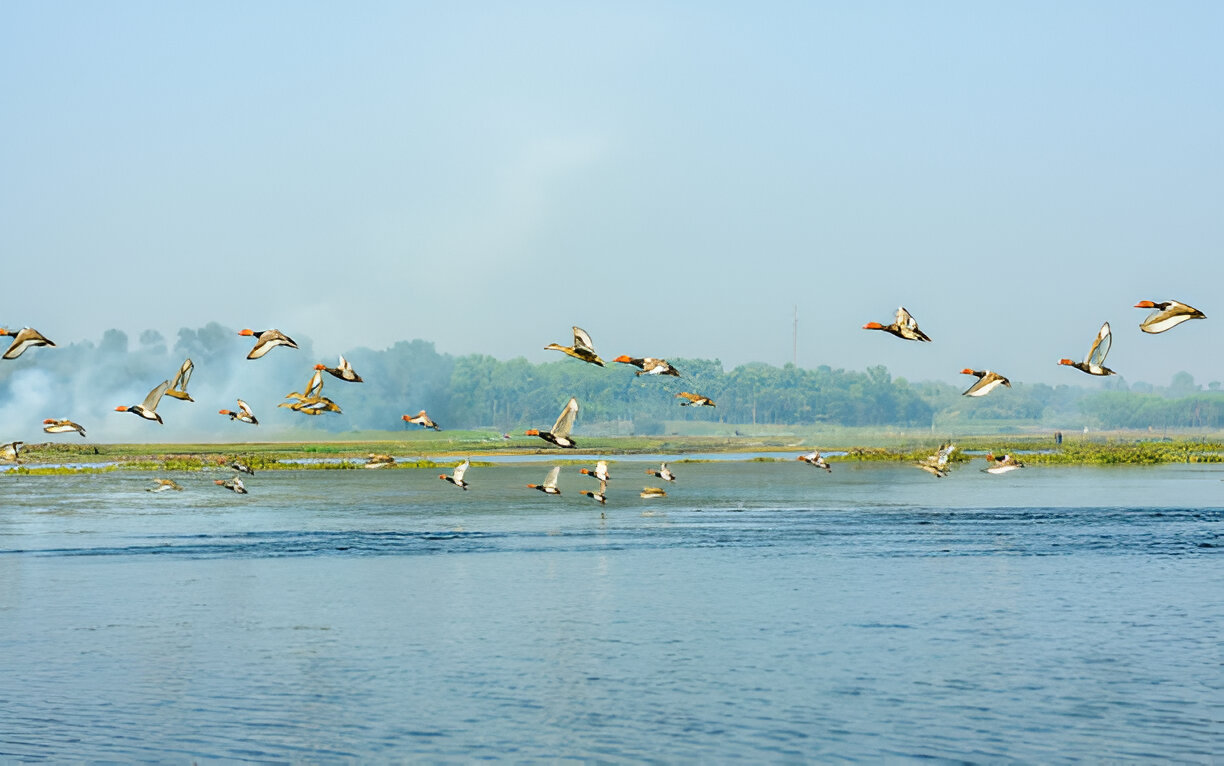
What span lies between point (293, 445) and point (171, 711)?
156 meters

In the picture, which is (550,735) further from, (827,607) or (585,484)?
(585,484)

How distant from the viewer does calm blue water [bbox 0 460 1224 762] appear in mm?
24000

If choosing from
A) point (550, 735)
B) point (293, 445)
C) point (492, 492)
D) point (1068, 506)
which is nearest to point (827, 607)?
point (550, 735)

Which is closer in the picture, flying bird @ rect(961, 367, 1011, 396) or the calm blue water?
the calm blue water

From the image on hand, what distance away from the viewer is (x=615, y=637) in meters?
33.4

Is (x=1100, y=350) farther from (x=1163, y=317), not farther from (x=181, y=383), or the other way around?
(x=181, y=383)

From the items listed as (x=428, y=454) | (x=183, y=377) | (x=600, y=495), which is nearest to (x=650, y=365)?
(x=183, y=377)

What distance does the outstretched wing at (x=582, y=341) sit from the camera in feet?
98.4

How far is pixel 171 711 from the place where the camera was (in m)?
26.1

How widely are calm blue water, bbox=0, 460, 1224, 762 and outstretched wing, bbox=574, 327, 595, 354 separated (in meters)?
7.17

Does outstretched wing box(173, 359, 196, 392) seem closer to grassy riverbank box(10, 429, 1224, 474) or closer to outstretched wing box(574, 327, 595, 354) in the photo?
outstretched wing box(574, 327, 595, 354)

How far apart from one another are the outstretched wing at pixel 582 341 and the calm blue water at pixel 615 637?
7172 mm

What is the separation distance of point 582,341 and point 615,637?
7.97 metres

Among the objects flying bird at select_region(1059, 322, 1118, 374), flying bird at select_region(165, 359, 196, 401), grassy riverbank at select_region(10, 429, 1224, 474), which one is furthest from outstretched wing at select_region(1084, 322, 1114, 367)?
grassy riverbank at select_region(10, 429, 1224, 474)
